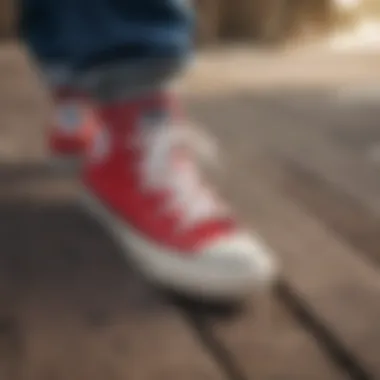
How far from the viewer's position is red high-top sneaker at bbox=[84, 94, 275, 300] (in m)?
0.74

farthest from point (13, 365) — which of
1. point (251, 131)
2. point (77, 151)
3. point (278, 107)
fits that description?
point (278, 107)

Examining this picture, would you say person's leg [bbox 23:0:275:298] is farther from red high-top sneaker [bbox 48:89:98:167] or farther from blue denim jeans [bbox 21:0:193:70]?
red high-top sneaker [bbox 48:89:98:167]

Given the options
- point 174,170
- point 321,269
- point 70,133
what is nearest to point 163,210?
point 174,170

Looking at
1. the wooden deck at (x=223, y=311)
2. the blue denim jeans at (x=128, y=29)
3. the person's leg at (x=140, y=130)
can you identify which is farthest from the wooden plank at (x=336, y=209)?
the blue denim jeans at (x=128, y=29)

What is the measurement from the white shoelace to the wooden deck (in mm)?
82

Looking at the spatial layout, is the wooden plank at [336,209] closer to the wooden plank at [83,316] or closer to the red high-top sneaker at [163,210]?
the red high-top sneaker at [163,210]

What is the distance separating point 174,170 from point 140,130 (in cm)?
7

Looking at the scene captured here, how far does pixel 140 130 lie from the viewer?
0.88 metres

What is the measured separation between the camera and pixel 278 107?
144cm

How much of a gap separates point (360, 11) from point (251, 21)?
10.9 inches

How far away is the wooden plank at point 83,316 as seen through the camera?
2.13 ft

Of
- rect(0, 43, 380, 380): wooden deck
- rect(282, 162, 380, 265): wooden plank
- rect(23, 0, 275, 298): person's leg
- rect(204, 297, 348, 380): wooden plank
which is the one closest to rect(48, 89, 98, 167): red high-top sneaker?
rect(0, 43, 380, 380): wooden deck

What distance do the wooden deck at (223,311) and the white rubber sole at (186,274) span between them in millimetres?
14

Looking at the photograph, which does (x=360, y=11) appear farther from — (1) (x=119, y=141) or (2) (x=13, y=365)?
(2) (x=13, y=365)
